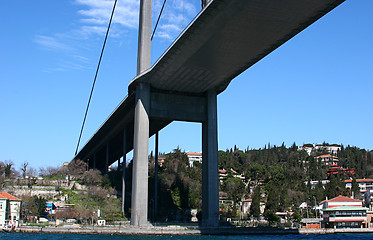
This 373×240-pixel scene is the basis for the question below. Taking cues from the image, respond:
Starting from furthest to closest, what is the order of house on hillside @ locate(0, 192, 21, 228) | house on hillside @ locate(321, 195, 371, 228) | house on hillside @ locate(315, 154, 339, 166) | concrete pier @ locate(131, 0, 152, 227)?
1. house on hillside @ locate(315, 154, 339, 166)
2. house on hillside @ locate(321, 195, 371, 228)
3. house on hillside @ locate(0, 192, 21, 228)
4. concrete pier @ locate(131, 0, 152, 227)

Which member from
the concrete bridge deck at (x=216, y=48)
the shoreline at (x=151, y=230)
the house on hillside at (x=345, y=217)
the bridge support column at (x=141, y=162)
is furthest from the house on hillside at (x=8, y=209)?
the house on hillside at (x=345, y=217)

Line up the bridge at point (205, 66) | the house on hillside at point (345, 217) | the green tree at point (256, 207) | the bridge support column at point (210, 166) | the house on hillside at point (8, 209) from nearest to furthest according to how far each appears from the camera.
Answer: the bridge at point (205, 66) → the bridge support column at point (210, 166) → the house on hillside at point (8, 209) → the house on hillside at point (345, 217) → the green tree at point (256, 207)

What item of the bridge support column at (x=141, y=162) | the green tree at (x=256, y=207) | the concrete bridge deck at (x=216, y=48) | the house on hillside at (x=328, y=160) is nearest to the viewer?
the concrete bridge deck at (x=216, y=48)

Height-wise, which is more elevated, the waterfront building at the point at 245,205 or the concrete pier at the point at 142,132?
the concrete pier at the point at 142,132

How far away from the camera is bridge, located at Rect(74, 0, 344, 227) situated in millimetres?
26391

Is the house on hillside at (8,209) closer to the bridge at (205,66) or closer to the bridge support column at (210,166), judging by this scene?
the bridge at (205,66)

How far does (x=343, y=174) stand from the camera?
10406 centimetres

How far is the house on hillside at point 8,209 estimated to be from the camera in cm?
4245

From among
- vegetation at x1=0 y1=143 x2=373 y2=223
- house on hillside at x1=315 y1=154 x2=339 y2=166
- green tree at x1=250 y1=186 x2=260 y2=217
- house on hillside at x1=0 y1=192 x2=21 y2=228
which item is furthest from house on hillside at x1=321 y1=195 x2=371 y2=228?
house on hillside at x1=315 y1=154 x2=339 y2=166

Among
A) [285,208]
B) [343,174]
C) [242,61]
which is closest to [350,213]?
[285,208]

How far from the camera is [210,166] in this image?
128ft

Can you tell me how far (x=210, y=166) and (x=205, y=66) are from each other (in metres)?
9.31

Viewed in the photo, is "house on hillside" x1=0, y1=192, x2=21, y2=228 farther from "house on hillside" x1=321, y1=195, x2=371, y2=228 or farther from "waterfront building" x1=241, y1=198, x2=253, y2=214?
"waterfront building" x1=241, y1=198, x2=253, y2=214

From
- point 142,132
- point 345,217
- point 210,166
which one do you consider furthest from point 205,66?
point 345,217
